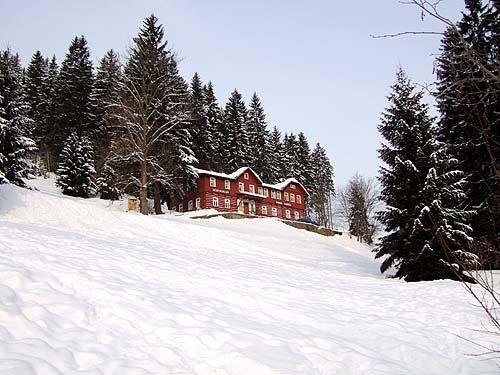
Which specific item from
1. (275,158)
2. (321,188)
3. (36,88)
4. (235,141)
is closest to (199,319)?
(235,141)

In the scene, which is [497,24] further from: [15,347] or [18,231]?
[18,231]

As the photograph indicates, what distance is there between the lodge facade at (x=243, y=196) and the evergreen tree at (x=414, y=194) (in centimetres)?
2511

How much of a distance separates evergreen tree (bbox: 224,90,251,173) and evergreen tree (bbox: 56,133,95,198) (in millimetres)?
16942

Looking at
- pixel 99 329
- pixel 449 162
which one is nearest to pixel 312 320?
pixel 99 329

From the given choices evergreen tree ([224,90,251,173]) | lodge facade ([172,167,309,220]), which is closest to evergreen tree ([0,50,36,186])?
lodge facade ([172,167,309,220])

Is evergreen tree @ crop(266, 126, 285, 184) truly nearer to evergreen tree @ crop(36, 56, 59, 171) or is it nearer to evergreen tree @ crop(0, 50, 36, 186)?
evergreen tree @ crop(36, 56, 59, 171)

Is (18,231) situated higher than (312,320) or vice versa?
(18,231)

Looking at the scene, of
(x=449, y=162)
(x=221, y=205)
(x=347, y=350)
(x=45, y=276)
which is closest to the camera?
(x=347, y=350)

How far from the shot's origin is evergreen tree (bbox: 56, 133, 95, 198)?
36031mm

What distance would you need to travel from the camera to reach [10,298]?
4.99 metres

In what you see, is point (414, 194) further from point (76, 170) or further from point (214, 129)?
point (214, 129)

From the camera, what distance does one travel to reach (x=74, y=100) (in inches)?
1869

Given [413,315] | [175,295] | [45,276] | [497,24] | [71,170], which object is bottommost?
[413,315]

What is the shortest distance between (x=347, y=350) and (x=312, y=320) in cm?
150
